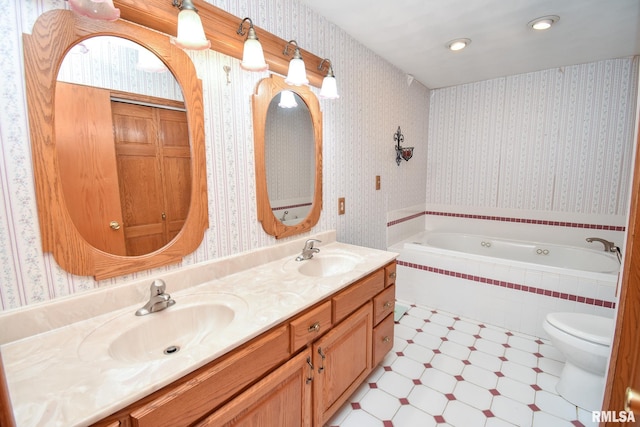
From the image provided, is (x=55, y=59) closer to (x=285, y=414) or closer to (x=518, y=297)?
(x=285, y=414)

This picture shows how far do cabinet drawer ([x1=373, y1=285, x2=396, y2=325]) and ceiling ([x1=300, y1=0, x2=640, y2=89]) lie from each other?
174 cm

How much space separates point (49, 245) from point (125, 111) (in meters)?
0.53

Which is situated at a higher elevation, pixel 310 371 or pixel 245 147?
pixel 245 147

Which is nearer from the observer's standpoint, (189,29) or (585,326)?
(189,29)

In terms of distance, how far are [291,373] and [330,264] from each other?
30.7 inches

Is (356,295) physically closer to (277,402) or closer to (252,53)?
(277,402)

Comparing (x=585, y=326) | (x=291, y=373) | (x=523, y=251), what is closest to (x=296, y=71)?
(x=291, y=373)

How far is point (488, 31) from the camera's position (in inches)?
78.9

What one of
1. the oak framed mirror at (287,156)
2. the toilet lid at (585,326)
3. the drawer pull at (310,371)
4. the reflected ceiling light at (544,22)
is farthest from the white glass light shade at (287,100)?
the toilet lid at (585,326)

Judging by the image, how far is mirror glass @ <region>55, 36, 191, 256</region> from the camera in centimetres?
95

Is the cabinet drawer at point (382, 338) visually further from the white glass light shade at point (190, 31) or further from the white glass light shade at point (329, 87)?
the white glass light shade at point (190, 31)

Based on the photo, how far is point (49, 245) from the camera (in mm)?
907

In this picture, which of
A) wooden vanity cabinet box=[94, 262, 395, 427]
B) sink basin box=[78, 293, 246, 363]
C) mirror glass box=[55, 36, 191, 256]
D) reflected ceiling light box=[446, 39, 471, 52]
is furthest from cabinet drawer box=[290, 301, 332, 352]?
reflected ceiling light box=[446, 39, 471, 52]
